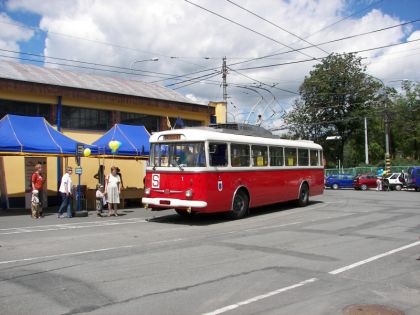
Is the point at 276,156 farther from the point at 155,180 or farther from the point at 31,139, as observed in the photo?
the point at 31,139

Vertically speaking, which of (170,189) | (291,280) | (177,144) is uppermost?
(177,144)

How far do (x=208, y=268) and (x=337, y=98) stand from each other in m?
59.4

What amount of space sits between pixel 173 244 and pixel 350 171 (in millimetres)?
44592

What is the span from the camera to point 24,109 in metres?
20.4

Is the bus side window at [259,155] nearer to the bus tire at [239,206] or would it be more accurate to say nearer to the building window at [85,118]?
the bus tire at [239,206]

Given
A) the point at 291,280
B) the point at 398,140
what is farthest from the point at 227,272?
the point at 398,140

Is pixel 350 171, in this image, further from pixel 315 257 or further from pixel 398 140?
pixel 315 257

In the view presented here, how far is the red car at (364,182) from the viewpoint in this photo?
39.9 metres

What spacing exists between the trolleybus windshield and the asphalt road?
1.89 m

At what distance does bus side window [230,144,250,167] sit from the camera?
1477 centimetres

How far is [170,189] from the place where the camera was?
45.7ft

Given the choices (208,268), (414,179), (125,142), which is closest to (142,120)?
(125,142)

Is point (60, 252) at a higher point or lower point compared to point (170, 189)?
lower

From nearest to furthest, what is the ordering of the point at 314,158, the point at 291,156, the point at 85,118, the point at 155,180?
the point at 155,180, the point at 291,156, the point at 314,158, the point at 85,118
